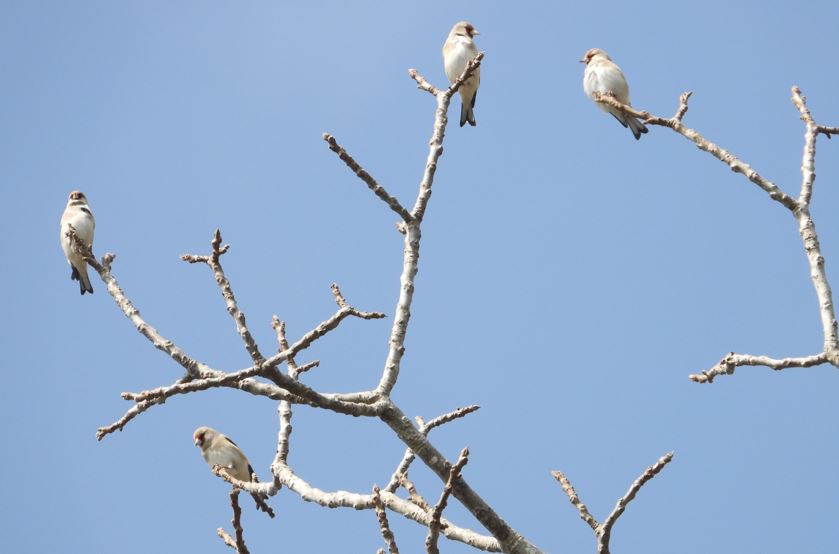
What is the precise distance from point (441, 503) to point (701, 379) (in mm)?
1511

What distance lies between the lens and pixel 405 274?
15.5 feet

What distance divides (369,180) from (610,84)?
6958mm

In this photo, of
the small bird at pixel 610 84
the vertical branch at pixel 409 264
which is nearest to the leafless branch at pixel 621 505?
the vertical branch at pixel 409 264

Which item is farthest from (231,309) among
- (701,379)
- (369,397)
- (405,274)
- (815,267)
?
(815,267)

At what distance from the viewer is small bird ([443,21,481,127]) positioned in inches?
493

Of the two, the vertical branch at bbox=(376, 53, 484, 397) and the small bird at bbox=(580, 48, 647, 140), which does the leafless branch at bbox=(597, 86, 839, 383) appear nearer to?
the vertical branch at bbox=(376, 53, 484, 397)

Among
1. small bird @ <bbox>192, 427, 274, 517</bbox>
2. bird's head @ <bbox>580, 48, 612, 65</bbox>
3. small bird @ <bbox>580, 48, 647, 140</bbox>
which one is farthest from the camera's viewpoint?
bird's head @ <bbox>580, 48, 612, 65</bbox>

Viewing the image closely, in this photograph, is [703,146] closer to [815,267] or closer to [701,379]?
[815,267]

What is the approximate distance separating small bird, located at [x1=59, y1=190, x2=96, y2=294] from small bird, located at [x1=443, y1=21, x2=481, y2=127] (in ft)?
16.0

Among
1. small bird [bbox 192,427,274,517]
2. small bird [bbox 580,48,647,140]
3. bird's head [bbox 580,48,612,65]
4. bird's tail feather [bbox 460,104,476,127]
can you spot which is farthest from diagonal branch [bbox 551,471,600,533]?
bird's tail feather [bbox 460,104,476,127]

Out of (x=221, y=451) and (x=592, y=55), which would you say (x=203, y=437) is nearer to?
(x=221, y=451)

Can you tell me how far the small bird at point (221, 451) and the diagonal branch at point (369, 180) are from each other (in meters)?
5.08

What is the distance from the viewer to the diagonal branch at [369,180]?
4676 millimetres

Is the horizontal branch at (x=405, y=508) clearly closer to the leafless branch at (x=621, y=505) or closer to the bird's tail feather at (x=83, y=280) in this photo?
the leafless branch at (x=621, y=505)
